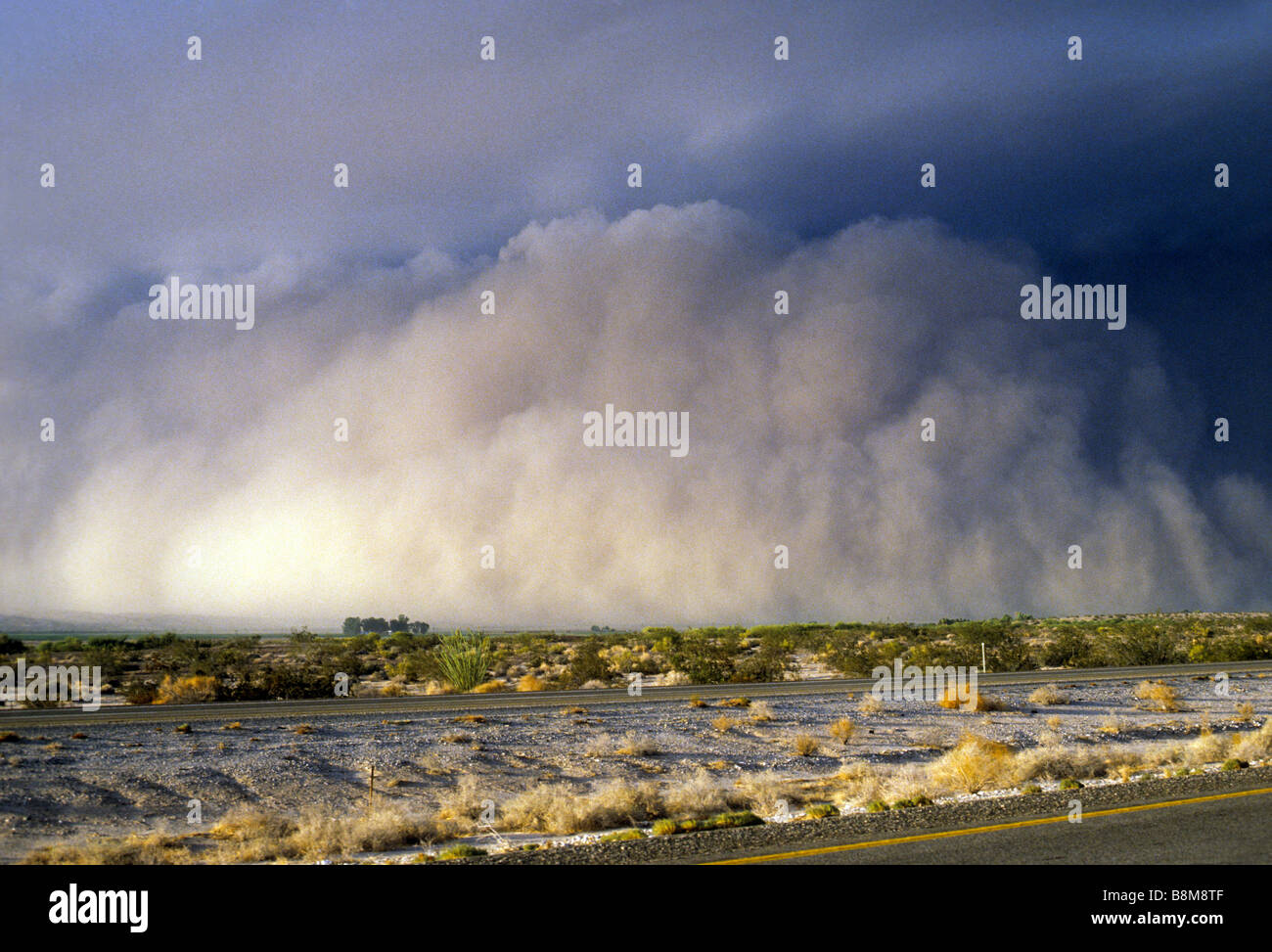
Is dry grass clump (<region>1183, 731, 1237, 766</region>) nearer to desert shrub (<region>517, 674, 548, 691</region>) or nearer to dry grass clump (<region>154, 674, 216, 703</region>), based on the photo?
desert shrub (<region>517, 674, 548, 691</region>)

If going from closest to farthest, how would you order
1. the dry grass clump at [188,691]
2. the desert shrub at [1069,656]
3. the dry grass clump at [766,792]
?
1. the dry grass clump at [766,792]
2. the dry grass clump at [188,691]
3. the desert shrub at [1069,656]

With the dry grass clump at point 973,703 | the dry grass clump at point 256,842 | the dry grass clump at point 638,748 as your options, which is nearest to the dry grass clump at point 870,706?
the dry grass clump at point 973,703

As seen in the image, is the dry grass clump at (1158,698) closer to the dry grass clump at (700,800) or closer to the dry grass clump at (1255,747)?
the dry grass clump at (1255,747)

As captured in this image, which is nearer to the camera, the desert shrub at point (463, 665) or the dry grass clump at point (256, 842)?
the dry grass clump at point (256, 842)

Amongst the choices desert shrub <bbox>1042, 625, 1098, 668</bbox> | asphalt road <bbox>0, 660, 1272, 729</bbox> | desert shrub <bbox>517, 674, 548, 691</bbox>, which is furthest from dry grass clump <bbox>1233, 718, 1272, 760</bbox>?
desert shrub <bbox>1042, 625, 1098, 668</bbox>

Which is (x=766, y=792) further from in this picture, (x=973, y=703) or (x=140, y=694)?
(x=140, y=694)
